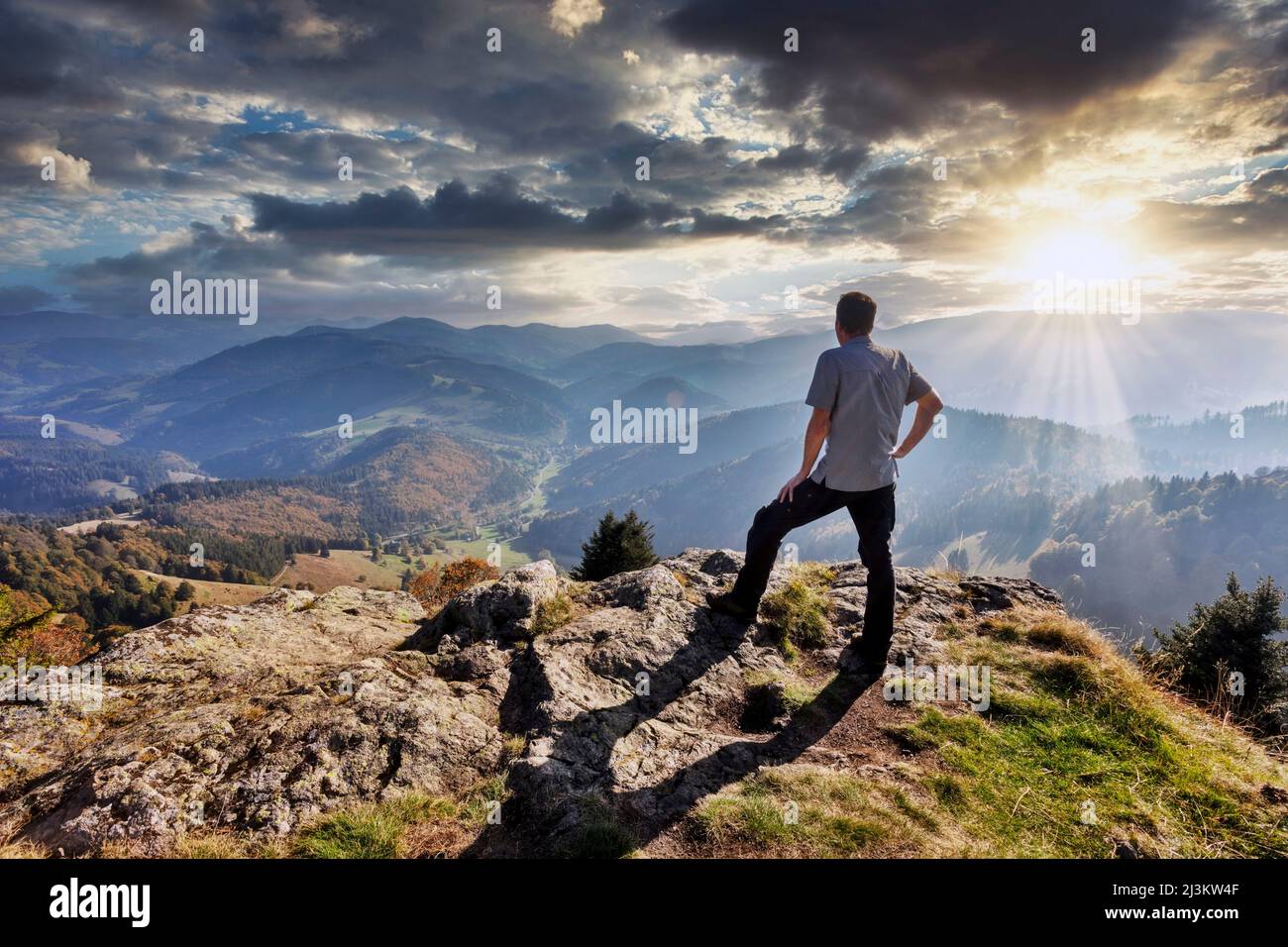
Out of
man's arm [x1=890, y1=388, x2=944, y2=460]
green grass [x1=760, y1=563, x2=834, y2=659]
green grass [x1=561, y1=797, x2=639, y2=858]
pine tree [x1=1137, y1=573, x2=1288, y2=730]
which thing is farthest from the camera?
green grass [x1=760, y1=563, x2=834, y2=659]

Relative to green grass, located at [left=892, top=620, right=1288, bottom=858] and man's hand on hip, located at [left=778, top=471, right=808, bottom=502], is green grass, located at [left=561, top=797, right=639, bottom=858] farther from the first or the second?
man's hand on hip, located at [left=778, top=471, right=808, bottom=502]

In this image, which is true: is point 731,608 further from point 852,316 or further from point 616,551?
point 616,551

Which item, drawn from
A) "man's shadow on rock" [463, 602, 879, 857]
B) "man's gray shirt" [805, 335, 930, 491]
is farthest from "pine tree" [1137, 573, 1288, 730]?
"man's gray shirt" [805, 335, 930, 491]

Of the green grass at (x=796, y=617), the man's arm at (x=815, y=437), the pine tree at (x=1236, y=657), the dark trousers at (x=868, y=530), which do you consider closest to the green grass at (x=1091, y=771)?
the dark trousers at (x=868, y=530)

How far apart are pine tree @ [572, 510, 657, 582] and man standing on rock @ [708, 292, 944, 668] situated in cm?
1613

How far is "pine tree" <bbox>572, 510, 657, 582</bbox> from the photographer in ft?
78.4

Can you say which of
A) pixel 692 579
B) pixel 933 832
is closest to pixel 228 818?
pixel 933 832

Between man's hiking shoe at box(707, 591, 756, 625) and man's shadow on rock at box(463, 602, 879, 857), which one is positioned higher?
man's hiking shoe at box(707, 591, 756, 625)

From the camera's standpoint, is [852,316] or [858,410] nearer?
[858,410]

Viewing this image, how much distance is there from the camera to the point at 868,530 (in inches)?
284

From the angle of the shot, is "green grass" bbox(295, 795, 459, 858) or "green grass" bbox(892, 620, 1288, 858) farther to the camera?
"green grass" bbox(892, 620, 1288, 858)

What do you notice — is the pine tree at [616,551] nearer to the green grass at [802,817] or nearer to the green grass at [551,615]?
the green grass at [551,615]

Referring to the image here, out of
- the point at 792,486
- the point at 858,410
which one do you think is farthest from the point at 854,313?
the point at 792,486

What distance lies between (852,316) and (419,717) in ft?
22.2
